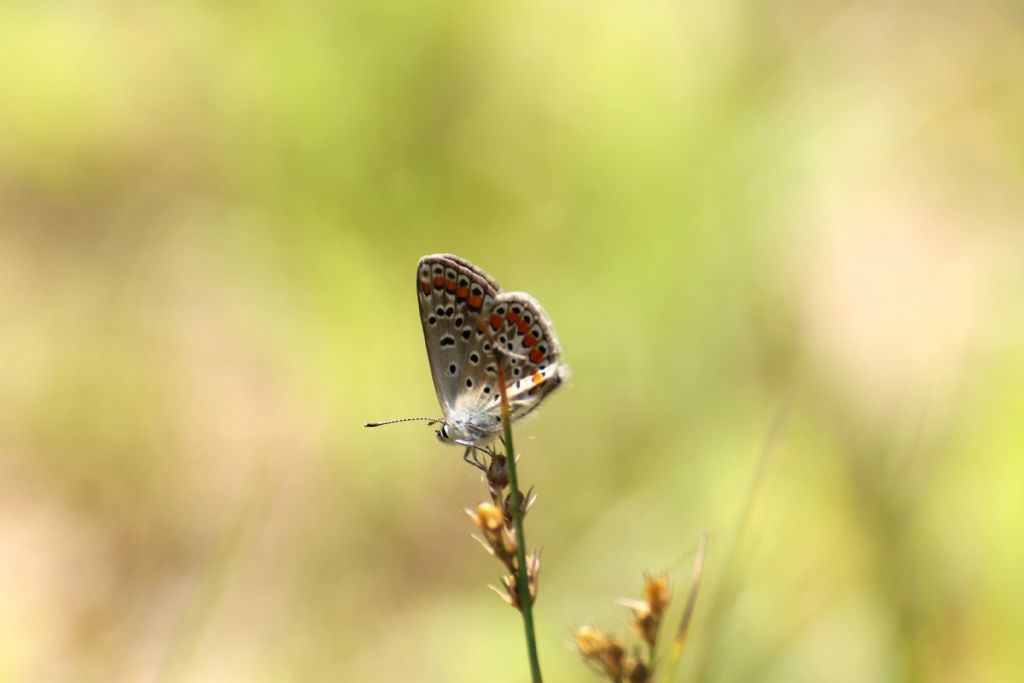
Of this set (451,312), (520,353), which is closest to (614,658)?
(520,353)

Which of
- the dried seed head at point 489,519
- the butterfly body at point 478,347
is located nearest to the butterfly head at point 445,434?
the butterfly body at point 478,347

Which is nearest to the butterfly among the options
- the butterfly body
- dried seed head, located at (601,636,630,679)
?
the butterfly body

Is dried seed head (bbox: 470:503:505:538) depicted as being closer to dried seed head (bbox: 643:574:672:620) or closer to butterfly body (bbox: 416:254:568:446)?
dried seed head (bbox: 643:574:672:620)

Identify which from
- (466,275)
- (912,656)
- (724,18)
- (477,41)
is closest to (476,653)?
(466,275)

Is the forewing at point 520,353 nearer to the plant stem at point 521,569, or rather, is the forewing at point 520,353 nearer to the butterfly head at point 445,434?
the butterfly head at point 445,434

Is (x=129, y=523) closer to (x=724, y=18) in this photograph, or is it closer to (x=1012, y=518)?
(x=1012, y=518)

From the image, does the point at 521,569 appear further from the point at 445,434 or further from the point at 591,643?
the point at 445,434
